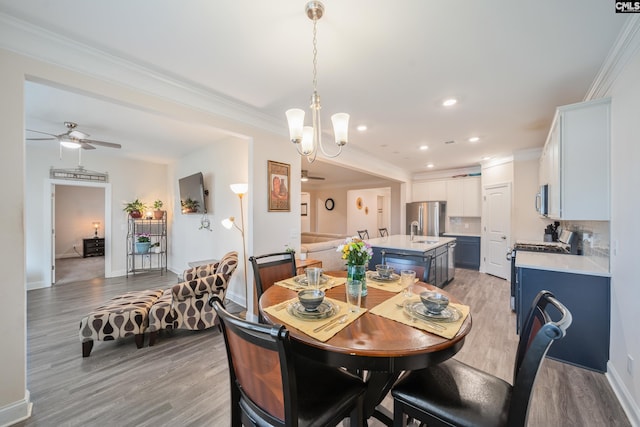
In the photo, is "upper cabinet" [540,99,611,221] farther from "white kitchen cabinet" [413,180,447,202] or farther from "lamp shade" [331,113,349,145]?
"white kitchen cabinet" [413,180,447,202]

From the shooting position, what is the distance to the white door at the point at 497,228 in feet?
16.9

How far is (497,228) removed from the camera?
5.38 meters

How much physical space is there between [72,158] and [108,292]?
2.83m

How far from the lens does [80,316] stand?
3.32 meters

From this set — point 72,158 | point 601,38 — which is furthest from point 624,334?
point 72,158

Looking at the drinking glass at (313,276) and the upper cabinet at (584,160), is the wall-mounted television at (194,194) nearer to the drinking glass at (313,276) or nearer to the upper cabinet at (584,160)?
the drinking glass at (313,276)

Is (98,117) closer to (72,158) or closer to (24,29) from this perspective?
(24,29)

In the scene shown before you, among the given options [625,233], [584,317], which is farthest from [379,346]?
[584,317]

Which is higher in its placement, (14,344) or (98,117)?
(98,117)

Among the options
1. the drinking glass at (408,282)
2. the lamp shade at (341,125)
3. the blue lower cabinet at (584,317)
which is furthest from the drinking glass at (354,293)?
the blue lower cabinet at (584,317)

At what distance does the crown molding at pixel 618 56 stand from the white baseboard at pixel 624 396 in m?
2.36

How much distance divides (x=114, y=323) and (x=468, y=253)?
22.4ft

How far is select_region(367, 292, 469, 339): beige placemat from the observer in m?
1.17

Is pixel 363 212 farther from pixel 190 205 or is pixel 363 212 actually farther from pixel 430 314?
pixel 430 314
